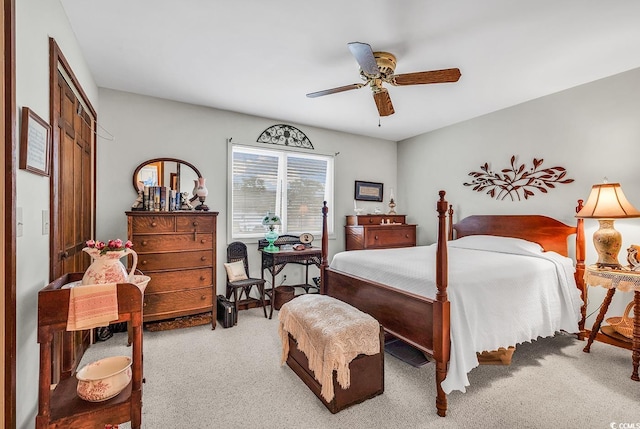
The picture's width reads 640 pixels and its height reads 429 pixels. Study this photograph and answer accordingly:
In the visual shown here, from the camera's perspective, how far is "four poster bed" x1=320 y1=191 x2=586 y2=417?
1999 mm

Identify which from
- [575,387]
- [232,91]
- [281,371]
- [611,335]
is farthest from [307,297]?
[611,335]

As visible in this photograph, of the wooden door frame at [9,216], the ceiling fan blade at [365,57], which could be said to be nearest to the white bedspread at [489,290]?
the ceiling fan blade at [365,57]

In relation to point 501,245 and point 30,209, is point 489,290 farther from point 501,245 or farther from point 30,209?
point 30,209

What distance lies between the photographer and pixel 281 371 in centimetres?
246

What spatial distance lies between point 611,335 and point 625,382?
0.58 meters

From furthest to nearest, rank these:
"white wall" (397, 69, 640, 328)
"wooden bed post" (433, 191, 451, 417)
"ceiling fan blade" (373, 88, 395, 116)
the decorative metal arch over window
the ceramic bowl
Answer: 1. the decorative metal arch over window
2. "white wall" (397, 69, 640, 328)
3. "ceiling fan blade" (373, 88, 395, 116)
4. "wooden bed post" (433, 191, 451, 417)
5. the ceramic bowl

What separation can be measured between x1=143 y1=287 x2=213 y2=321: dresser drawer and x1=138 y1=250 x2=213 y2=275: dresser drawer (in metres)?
0.27

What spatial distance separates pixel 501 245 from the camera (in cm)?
341

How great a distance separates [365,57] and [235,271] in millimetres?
2898

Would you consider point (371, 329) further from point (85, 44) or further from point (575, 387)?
point (85, 44)

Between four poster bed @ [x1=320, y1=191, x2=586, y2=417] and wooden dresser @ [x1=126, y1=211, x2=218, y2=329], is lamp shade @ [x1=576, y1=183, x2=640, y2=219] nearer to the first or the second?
four poster bed @ [x1=320, y1=191, x2=586, y2=417]

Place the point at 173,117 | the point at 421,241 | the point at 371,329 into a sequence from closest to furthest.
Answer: the point at 371,329, the point at 173,117, the point at 421,241

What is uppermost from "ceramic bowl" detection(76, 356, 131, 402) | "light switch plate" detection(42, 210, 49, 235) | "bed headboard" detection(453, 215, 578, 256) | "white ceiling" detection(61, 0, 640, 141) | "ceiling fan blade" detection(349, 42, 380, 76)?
"white ceiling" detection(61, 0, 640, 141)

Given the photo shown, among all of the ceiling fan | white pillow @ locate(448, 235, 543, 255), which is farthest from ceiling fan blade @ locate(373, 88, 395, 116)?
white pillow @ locate(448, 235, 543, 255)
